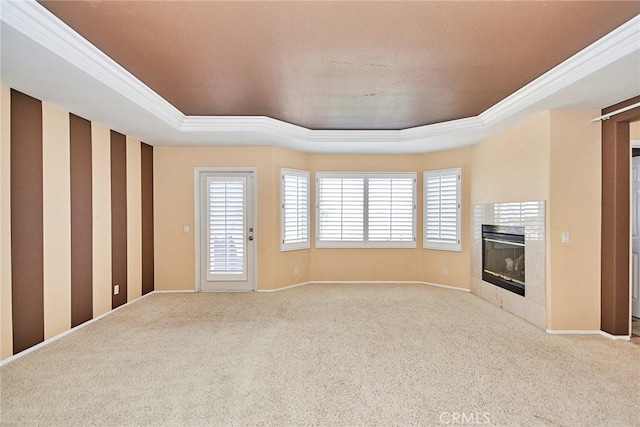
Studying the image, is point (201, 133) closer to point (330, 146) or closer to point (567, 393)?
point (330, 146)

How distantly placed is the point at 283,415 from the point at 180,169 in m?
4.31

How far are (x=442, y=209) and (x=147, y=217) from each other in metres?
4.83

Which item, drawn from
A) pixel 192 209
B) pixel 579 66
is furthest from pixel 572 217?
pixel 192 209

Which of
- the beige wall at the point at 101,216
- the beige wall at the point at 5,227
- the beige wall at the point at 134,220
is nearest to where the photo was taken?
the beige wall at the point at 5,227

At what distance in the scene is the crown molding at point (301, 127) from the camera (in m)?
2.13

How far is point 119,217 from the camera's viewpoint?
4.60 metres

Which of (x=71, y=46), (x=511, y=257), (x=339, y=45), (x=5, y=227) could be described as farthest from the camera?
(x=511, y=257)

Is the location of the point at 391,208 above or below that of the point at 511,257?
above

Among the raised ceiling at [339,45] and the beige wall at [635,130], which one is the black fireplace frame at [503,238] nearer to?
the beige wall at [635,130]

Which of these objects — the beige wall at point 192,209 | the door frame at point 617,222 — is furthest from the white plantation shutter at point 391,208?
the door frame at point 617,222

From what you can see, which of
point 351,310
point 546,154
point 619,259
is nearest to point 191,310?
point 351,310

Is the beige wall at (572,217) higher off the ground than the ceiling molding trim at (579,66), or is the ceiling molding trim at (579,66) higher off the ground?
the ceiling molding trim at (579,66)

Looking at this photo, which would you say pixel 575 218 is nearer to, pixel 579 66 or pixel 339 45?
pixel 579 66

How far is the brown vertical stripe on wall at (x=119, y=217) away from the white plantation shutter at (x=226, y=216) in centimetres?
121
